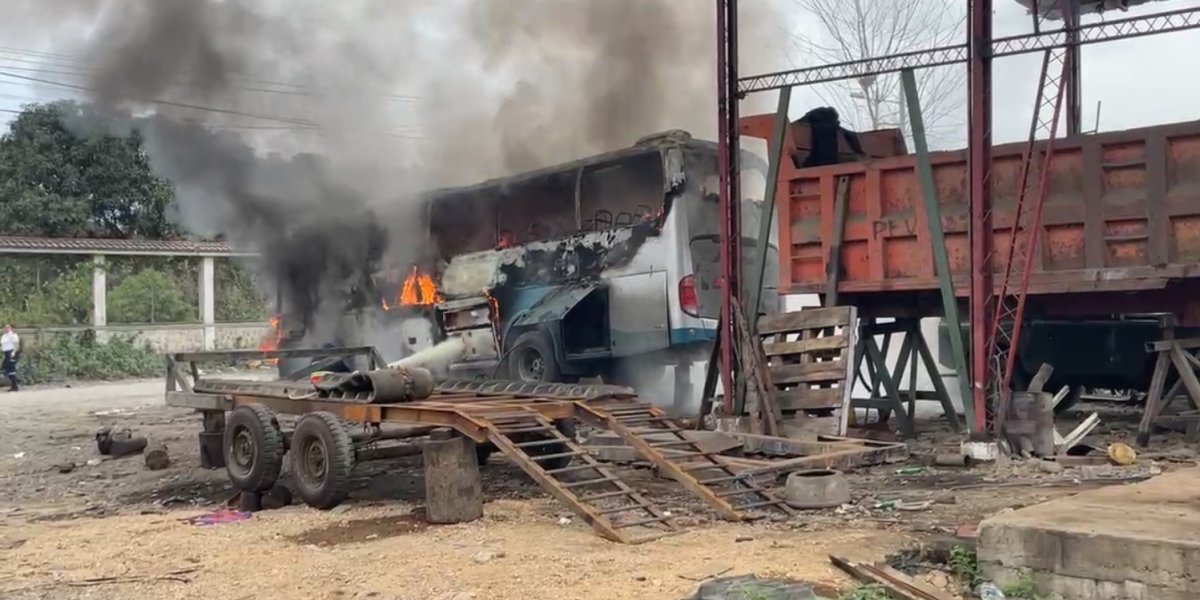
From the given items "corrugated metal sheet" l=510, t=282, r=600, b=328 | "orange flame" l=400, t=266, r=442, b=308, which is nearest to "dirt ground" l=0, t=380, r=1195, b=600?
"corrugated metal sheet" l=510, t=282, r=600, b=328

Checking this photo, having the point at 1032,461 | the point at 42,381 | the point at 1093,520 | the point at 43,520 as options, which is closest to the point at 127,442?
the point at 43,520

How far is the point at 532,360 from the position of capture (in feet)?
44.8

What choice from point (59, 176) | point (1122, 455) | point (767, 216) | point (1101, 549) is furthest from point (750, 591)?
point (59, 176)

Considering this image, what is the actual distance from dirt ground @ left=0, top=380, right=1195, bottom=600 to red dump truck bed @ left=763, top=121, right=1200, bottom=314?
159 cm

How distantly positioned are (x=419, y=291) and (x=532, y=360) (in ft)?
9.30

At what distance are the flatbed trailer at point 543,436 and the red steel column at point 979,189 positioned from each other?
0.94m

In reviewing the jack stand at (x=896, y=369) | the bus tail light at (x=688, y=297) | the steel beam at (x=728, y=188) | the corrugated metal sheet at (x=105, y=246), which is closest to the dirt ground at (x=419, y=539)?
the jack stand at (x=896, y=369)

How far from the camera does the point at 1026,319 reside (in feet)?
36.0

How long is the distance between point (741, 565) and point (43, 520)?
5.09 m

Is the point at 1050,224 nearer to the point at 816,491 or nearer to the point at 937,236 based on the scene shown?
the point at 937,236

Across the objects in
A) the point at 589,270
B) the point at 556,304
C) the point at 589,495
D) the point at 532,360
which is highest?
the point at 589,270

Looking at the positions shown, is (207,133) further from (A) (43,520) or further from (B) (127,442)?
(A) (43,520)

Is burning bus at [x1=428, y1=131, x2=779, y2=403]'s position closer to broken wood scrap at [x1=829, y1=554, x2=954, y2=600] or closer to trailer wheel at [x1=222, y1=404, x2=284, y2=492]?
trailer wheel at [x1=222, y1=404, x2=284, y2=492]

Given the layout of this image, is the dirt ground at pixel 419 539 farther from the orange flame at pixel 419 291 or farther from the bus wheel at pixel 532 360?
the orange flame at pixel 419 291
